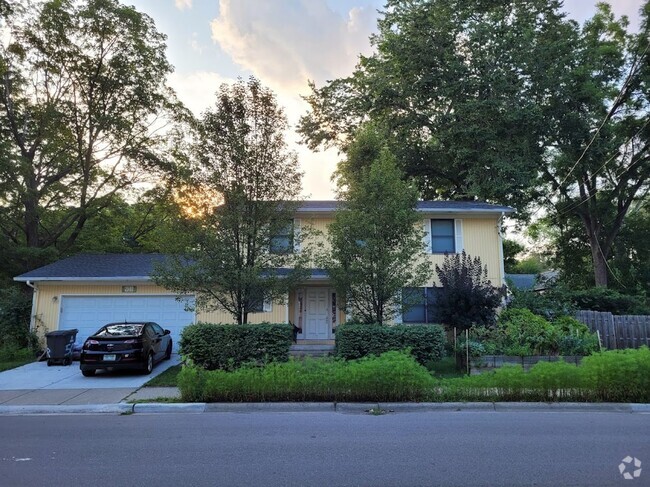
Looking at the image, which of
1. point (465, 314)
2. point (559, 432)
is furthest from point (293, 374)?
point (465, 314)

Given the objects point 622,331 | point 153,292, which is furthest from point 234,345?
point 622,331

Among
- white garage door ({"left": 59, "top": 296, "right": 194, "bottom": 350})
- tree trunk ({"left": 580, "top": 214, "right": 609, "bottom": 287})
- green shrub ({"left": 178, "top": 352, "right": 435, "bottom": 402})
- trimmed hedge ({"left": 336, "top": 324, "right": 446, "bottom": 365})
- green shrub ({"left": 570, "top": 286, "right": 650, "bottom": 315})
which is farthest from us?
tree trunk ({"left": 580, "top": 214, "right": 609, "bottom": 287})

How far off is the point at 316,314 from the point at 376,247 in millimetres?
5934

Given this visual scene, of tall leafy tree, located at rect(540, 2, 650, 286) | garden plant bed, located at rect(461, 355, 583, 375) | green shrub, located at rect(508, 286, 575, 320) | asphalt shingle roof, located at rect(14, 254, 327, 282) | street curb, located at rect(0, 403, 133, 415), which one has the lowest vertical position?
street curb, located at rect(0, 403, 133, 415)

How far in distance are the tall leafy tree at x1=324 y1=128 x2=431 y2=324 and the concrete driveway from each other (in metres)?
5.98

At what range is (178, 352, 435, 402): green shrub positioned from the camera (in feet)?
26.9

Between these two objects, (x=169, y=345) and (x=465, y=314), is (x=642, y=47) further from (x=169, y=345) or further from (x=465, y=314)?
(x=169, y=345)

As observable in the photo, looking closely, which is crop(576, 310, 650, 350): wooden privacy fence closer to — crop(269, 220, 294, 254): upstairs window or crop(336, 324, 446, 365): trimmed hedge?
crop(336, 324, 446, 365): trimmed hedge

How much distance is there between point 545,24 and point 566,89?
550 cm

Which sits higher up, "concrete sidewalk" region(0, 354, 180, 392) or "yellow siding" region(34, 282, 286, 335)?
"yellow siding" region(34, 282, 286, 335)

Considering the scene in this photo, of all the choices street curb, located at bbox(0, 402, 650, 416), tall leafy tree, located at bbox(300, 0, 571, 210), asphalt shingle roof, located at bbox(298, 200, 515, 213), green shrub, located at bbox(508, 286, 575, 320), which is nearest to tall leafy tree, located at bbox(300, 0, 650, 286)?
tall leafy tree, located at bbox(300, 0, 571, 210)

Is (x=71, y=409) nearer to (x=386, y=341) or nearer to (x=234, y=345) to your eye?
(x=234, y=345)

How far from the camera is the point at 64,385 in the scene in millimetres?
10508

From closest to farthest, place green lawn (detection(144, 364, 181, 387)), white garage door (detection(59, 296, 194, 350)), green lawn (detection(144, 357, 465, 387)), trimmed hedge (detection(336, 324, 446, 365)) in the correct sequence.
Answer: green lawn (detection(144, 364, 181, 387)) → green lawn (detection(144, 357, 465, 387)) → trimmed hedge (detection(336, 324, 446, 365)) → white garage door (detection(59, 296, 194, 350))
